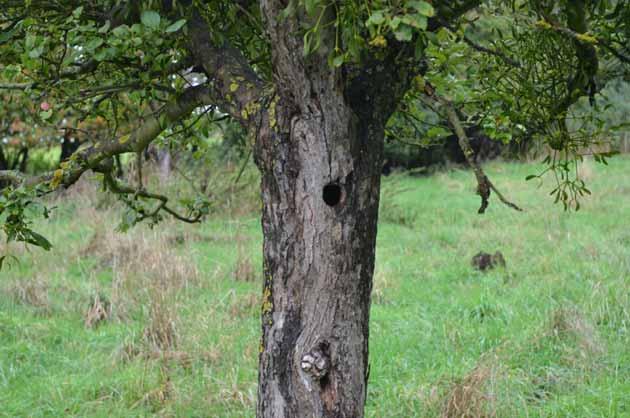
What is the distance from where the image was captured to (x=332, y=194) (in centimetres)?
273

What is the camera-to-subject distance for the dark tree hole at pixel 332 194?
8.90ft

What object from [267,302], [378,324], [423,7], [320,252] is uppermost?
[423,7]

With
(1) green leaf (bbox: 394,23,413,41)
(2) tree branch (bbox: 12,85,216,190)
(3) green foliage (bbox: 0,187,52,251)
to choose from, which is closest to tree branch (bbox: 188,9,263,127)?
(2) tree branch (bbox: 12,85,216,190)

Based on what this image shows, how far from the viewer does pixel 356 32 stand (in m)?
2.22

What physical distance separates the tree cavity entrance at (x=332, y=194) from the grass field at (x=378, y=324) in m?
2.42

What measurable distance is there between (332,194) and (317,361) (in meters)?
0.56

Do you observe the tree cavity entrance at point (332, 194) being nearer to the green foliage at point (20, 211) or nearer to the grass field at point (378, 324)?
the green foliage at point (20, 211)

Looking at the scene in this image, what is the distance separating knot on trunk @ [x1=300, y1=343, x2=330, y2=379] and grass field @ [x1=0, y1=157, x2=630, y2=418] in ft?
7.76

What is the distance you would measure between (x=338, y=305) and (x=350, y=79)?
2.48ft

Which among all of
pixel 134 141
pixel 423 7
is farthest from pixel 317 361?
pixel 423 7

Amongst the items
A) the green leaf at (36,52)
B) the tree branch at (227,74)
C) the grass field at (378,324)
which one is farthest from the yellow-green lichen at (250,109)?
the grass field at (378,324)

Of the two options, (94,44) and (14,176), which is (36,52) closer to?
(94,44)

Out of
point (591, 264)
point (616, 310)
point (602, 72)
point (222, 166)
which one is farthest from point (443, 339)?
point (222, 166)

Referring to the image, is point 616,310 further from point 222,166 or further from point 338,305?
point 222,166
